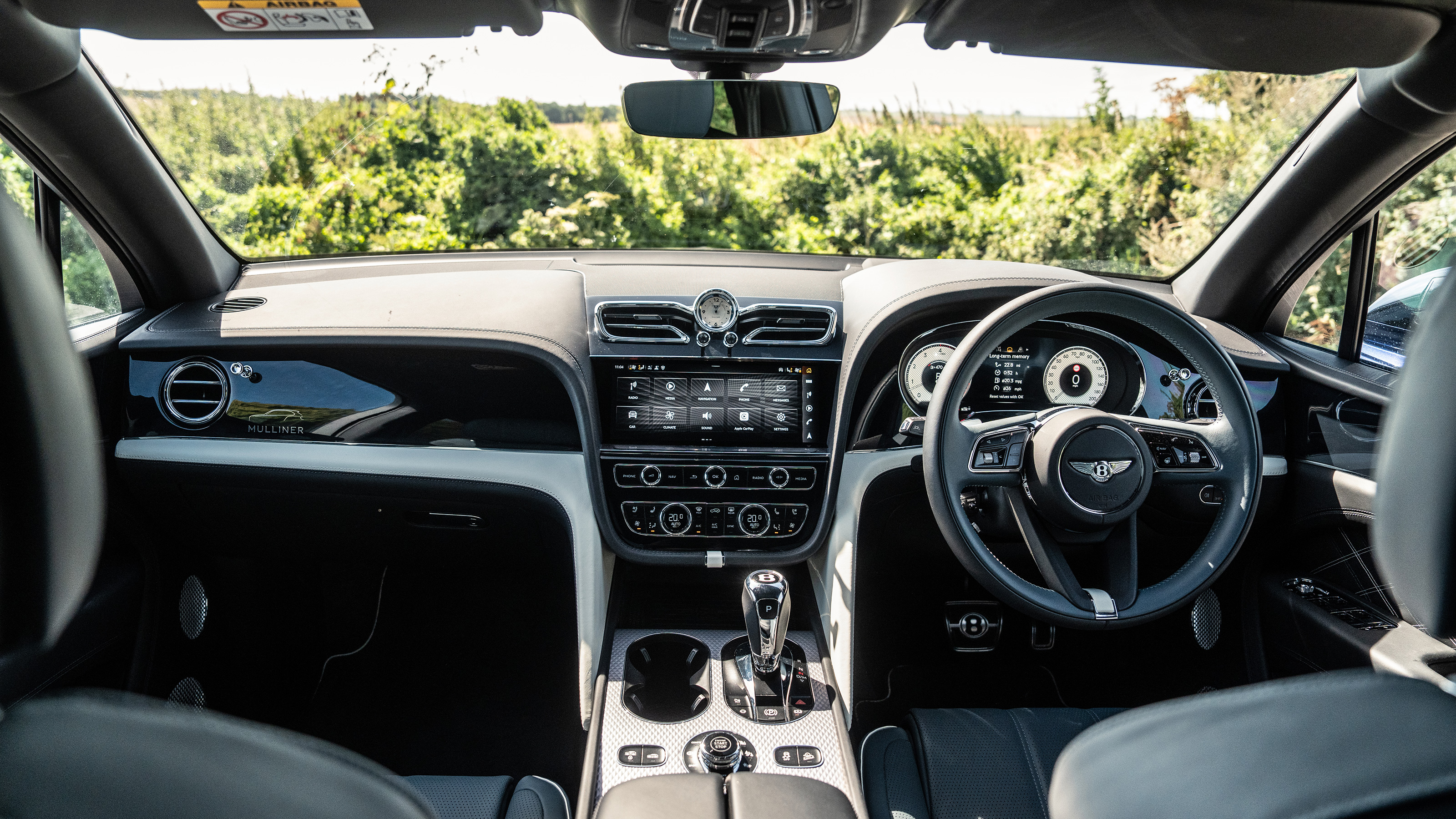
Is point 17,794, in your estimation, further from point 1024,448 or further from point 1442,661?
point 1442,661

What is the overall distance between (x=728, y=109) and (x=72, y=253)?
200 cm

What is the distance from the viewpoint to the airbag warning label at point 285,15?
1517 mm

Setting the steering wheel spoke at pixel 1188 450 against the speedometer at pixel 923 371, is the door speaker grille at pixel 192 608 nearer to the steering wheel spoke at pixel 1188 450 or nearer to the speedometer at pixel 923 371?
the speedometer at pixel 923 371

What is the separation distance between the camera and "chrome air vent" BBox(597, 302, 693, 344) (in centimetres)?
261

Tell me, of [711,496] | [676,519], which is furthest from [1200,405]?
[676,519]

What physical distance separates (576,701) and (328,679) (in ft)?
3.01

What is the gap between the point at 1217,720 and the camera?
1.07 metres

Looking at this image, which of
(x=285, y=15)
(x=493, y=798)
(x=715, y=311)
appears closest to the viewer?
(x=285, y=15)

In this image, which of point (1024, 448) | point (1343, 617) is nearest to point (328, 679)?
point (1024, 448)

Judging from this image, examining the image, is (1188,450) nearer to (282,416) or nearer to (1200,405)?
(1200,405)

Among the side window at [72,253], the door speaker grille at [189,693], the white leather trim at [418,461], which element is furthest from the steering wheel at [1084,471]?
the door speaker grille at [189,693]

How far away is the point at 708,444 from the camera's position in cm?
269

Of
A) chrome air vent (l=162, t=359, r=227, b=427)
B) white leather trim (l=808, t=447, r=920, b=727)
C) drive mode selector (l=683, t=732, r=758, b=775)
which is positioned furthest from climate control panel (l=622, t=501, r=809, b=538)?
chrome air vent (l=162, t=359, r=227, b=427)

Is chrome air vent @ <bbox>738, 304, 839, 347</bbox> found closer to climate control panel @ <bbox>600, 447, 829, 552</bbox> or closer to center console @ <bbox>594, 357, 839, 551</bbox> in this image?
center console @ <bbox>594, 357, 839, 551</bbox>
